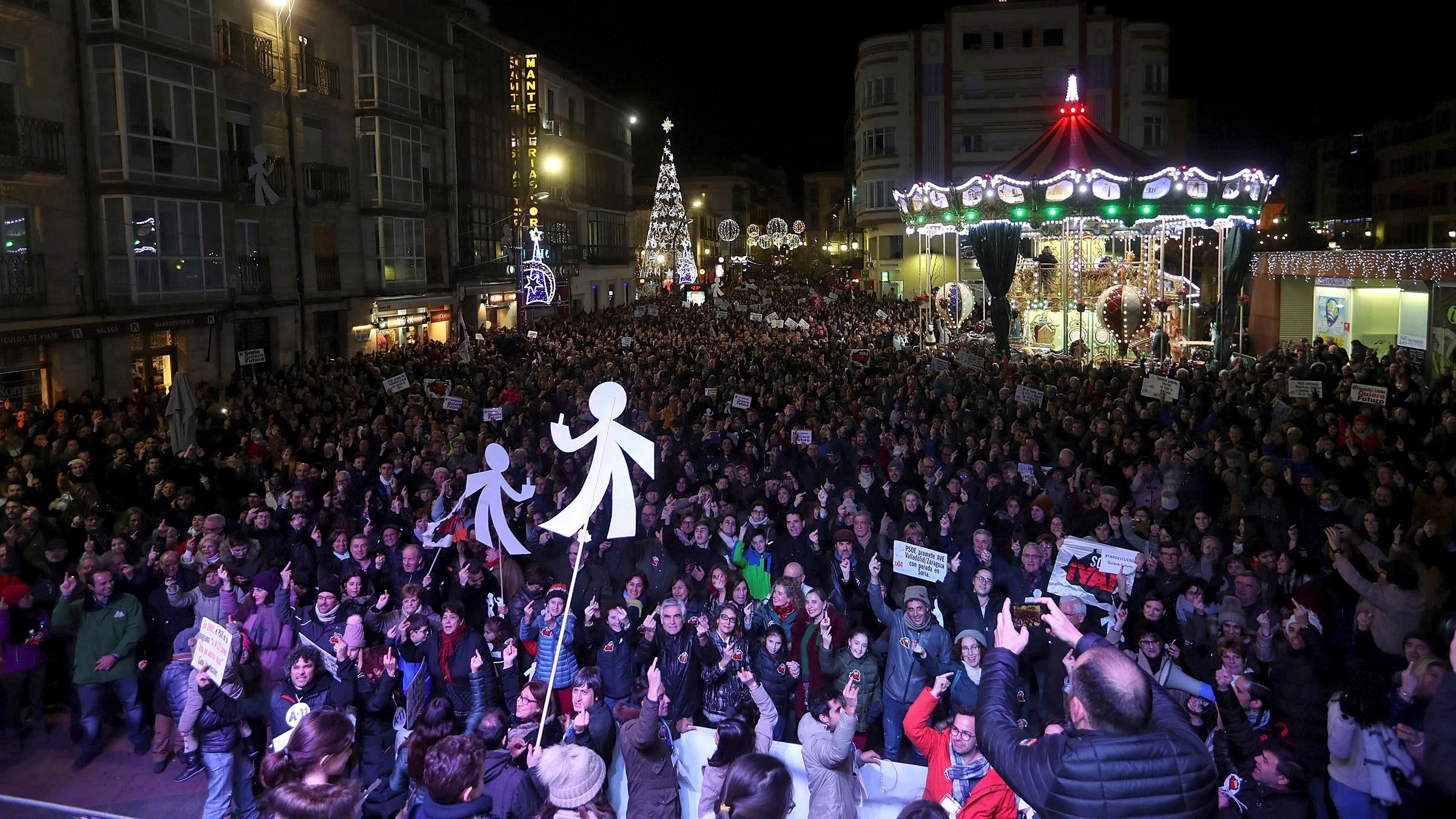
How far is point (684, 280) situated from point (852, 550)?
3831cm

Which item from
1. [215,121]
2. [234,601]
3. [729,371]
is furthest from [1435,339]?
[215,121]

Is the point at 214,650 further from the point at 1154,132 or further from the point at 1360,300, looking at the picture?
the point at 1154,132

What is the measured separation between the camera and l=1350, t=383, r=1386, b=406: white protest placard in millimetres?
12961

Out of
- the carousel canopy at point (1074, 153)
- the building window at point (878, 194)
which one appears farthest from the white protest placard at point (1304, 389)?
the building window at point (878, 194)

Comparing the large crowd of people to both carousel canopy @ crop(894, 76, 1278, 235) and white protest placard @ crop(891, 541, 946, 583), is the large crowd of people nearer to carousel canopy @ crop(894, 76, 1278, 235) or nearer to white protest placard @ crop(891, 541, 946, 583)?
white protest placard @ crop(891, 541, 946, 583)

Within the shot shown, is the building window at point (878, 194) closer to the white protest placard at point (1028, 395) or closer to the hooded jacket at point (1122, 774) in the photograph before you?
the white protest placard at point (1028, 395)

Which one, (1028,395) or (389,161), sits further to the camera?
(389,161)

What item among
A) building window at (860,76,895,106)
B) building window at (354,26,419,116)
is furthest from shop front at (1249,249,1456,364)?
building window at (860,76,895,106)

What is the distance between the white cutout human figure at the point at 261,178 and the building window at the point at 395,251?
5.82m

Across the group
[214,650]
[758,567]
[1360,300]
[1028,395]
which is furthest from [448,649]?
[1360,300]

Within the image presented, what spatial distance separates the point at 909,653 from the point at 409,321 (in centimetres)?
2821

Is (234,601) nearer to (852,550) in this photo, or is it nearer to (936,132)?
(852,550)

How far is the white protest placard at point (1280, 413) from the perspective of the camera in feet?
42.3

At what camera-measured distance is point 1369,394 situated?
513 inches
